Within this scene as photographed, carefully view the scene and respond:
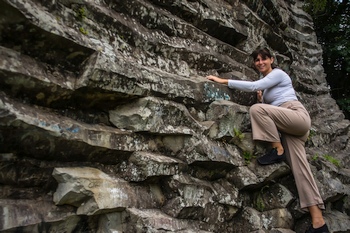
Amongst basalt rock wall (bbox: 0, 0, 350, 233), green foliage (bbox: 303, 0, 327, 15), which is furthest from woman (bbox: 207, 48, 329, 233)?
green foliage (bbox: 303, 0, 327, 15)

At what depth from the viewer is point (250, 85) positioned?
609 centimetres

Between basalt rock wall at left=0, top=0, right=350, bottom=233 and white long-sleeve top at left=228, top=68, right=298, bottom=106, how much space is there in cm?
42

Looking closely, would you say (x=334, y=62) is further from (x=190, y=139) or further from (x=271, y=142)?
(x=190, y=139)

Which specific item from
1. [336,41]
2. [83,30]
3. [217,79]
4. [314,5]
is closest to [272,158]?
[217,79]

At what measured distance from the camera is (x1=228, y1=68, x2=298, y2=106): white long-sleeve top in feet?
20.0

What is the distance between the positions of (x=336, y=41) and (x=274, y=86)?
12.6 m

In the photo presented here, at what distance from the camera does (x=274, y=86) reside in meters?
6.31

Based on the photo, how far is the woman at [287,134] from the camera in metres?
5.53

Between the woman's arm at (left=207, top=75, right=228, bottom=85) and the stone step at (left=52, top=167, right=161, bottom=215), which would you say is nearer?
the stone step at (left=52, top=167, right=161, bottom=215)

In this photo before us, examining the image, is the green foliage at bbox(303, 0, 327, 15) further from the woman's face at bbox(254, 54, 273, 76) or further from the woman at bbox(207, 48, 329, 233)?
the woman at bbox(207, 48, 329, 233)

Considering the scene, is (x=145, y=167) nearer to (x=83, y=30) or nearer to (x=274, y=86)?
(x=83, y=30)

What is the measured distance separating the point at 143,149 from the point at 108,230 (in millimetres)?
1322

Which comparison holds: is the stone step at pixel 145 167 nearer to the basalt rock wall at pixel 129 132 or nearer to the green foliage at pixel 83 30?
the basalt rock wall at pixel 129 132

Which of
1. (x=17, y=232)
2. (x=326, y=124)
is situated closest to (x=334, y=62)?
(x=326, y=124)
